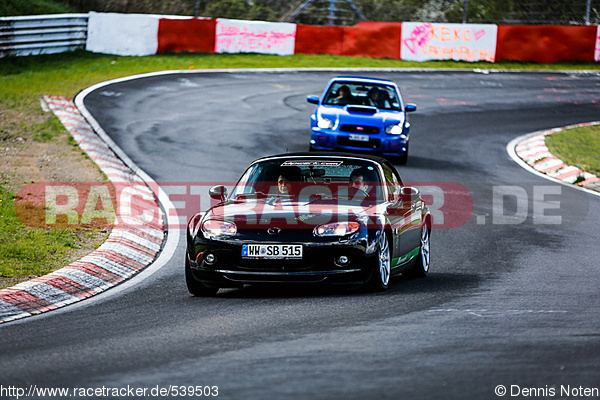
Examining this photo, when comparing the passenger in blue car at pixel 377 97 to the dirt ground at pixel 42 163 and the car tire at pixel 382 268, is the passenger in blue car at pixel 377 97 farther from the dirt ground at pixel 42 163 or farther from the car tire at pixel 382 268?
the car tire at pixel 382 268

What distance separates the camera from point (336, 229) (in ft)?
25.9

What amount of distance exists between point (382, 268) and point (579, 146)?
13.9 metres

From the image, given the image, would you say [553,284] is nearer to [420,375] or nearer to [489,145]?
[420,375]

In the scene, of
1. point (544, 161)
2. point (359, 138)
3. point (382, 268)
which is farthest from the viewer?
point (544, 161)

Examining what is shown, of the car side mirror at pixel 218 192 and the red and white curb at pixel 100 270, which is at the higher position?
the car side mirror at pixel 218 192

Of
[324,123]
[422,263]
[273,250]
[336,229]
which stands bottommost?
[422,263]

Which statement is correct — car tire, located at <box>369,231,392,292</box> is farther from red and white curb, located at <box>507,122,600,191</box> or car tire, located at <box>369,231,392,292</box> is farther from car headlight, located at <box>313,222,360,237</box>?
red and white curb, located at <box>507,122,600,191</box>

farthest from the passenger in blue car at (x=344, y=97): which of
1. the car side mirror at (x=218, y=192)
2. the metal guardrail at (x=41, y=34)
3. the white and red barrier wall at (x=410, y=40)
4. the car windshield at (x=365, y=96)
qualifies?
the white and red barrier wall at (x=410, y=40)

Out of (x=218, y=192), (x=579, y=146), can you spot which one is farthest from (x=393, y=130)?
(x=218, y=192)

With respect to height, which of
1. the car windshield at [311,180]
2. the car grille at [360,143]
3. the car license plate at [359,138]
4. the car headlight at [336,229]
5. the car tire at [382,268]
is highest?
the car windshield at [311,180]

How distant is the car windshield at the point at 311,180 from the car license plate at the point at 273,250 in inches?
42.5

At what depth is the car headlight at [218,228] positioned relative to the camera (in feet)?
26.2

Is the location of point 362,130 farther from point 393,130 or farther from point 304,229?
point 304,229

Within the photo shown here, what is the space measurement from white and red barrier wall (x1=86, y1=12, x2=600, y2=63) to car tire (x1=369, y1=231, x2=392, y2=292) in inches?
975
